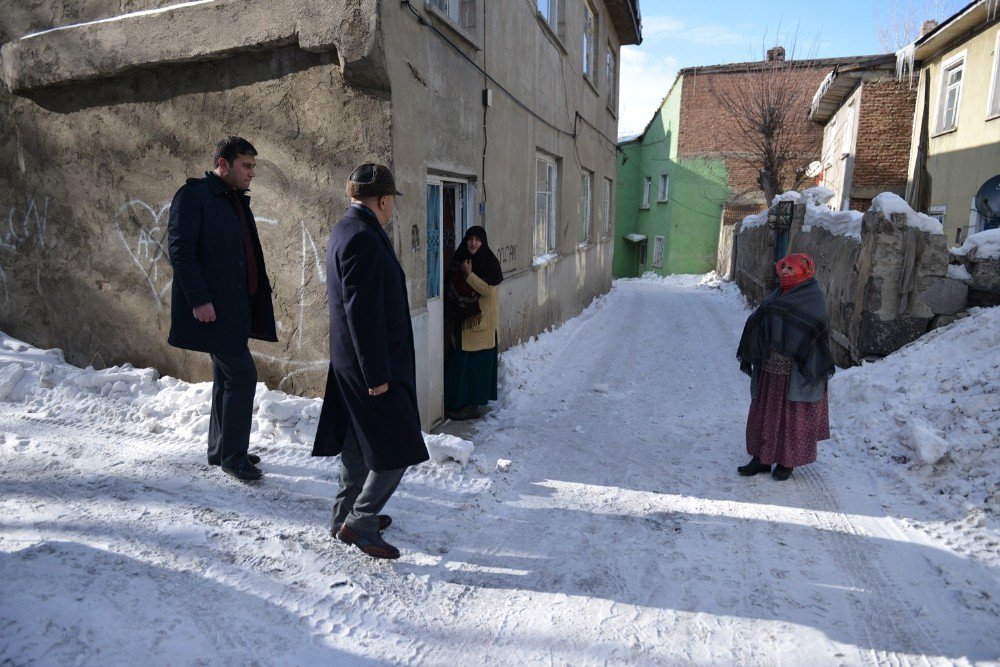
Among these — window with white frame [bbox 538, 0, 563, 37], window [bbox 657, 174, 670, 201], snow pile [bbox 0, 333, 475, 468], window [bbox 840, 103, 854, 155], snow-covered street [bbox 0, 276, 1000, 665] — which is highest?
window with white frame [bbox 538, 0, 563, 37]

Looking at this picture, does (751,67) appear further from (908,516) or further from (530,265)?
(908,516)

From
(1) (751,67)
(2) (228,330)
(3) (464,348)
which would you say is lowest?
(3) (464,348)

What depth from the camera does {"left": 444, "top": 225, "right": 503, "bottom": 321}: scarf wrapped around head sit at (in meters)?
5.19

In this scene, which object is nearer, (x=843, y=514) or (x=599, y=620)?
(x=599, y=620)

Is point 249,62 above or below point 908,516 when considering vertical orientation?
above

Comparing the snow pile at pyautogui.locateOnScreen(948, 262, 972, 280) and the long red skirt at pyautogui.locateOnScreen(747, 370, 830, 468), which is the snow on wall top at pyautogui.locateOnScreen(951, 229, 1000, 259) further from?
the long red skirt at pyautogui.locateOnScreen(747, 370, 830, 468)

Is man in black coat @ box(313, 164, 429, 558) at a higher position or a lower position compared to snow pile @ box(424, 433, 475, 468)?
higher

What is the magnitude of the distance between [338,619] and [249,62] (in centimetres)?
375

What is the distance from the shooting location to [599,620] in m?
2.68

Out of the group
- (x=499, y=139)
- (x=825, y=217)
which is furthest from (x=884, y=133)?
(x=499, y=139)

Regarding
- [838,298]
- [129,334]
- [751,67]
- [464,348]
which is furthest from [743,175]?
[129,334]

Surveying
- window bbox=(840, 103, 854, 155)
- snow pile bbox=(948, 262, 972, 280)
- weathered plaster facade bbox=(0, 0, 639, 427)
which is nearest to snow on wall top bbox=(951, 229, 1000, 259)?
snow pile bbox=(948, 262, 972, 280)

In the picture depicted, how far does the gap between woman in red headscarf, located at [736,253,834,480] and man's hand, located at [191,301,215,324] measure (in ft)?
11.2

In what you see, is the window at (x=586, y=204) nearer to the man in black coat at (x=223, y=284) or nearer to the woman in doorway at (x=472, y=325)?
the woman in doorway at (x=472, y=325)
